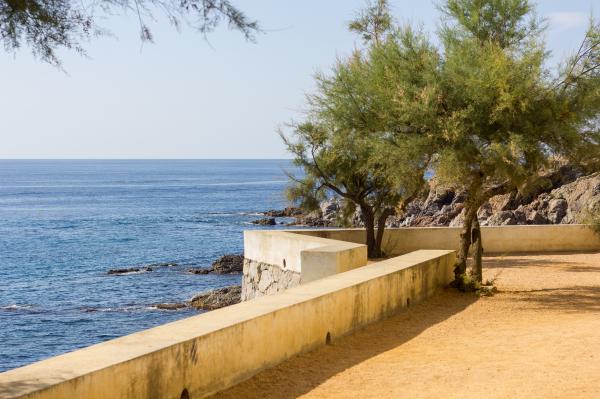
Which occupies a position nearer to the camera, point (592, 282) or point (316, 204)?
point (592, 282)

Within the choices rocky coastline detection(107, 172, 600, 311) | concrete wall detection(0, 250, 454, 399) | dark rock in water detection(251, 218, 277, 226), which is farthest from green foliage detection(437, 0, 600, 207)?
dark rock in water detection(251, 218, 277, 226)

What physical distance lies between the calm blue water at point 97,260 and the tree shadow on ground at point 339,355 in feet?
50.6

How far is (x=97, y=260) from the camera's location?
5388 centimetres

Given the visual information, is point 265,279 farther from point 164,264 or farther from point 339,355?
point 164,264

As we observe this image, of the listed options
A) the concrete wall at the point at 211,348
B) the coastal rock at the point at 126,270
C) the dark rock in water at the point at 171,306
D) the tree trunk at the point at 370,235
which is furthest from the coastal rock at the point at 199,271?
the concrete wall at the point at 211,348

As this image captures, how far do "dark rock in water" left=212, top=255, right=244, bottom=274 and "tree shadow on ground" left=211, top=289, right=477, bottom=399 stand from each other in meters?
29.3

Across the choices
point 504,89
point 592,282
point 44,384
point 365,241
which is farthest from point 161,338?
point 365,241

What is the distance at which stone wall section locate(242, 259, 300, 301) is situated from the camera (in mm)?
19386

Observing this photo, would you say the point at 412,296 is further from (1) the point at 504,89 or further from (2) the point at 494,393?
(2) the point at 494,393

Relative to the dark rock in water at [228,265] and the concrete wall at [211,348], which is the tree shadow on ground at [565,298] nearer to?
the concrete wall at [211,348]

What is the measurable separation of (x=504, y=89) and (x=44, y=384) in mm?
11338

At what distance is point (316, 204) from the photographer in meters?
29.3

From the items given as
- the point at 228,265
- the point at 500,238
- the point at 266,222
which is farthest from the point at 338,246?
the point at 266,222

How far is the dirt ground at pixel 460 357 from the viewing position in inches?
350
